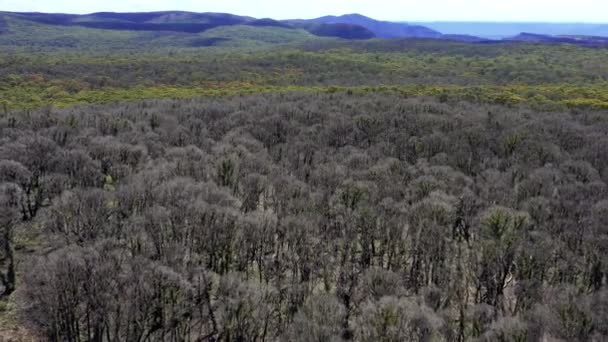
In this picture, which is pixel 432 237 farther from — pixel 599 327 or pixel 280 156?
pixel 280 156

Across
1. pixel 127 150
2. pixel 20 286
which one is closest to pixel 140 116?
pixel 127 150

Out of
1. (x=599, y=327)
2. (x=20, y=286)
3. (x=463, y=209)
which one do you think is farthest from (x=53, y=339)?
(x=463, y=209)

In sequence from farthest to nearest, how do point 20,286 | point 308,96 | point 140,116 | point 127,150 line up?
point 308,96 < point 140,116 < point 127,150 < point 20,286

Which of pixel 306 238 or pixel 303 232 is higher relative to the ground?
pixel 303 232

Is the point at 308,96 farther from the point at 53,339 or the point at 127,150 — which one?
the point at 53,339

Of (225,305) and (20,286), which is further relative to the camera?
(20,286)

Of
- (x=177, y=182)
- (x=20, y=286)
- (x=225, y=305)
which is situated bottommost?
(x=20, y=286)

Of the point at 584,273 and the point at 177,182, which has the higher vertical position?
the point at 177,182

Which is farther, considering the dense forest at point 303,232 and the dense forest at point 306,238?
the dense forest at point 303,232

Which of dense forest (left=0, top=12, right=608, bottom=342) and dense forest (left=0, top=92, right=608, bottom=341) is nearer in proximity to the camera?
dense forest (left=0, top=92, right=608, bottom=341)

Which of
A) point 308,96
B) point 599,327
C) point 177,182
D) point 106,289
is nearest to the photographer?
point 599,327
